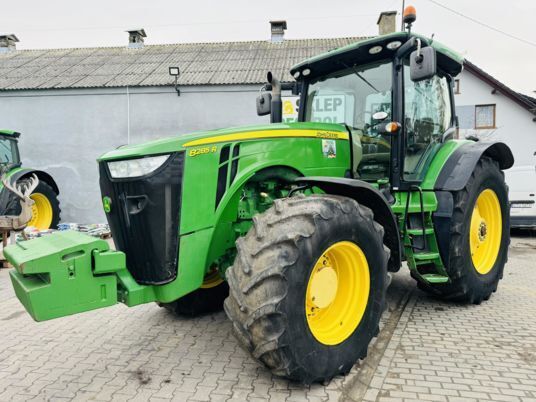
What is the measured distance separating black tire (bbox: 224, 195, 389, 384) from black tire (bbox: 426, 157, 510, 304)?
161 cm

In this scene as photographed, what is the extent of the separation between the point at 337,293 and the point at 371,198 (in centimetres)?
74

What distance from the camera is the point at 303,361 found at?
2576mm

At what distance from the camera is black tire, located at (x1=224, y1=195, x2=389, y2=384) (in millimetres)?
2443

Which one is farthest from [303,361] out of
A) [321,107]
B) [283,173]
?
[321,107]

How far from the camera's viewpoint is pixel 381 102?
4.04m

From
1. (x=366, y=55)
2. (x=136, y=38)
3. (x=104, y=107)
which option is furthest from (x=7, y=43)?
(x=366, y=55)

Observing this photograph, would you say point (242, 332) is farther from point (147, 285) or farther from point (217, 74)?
point (217, 74)

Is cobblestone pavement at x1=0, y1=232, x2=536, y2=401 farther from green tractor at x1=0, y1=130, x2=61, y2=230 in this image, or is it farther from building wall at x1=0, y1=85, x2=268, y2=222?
building wall at x1=0, y1=85, x2=268, y2=222

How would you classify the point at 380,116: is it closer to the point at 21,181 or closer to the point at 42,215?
the point at 21,181

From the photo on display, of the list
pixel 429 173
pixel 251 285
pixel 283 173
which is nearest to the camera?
pixel 251 285

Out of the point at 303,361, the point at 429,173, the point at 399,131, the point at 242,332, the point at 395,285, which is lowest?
the point at 395,285

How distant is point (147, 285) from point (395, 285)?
350cm

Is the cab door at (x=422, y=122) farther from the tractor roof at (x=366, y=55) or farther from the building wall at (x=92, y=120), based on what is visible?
the building wall at (x=92, y=120)

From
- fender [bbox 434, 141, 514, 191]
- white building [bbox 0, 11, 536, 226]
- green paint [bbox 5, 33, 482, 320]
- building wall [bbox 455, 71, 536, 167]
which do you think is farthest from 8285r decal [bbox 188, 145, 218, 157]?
building wall [bbox 455, 71, 536, 167]
